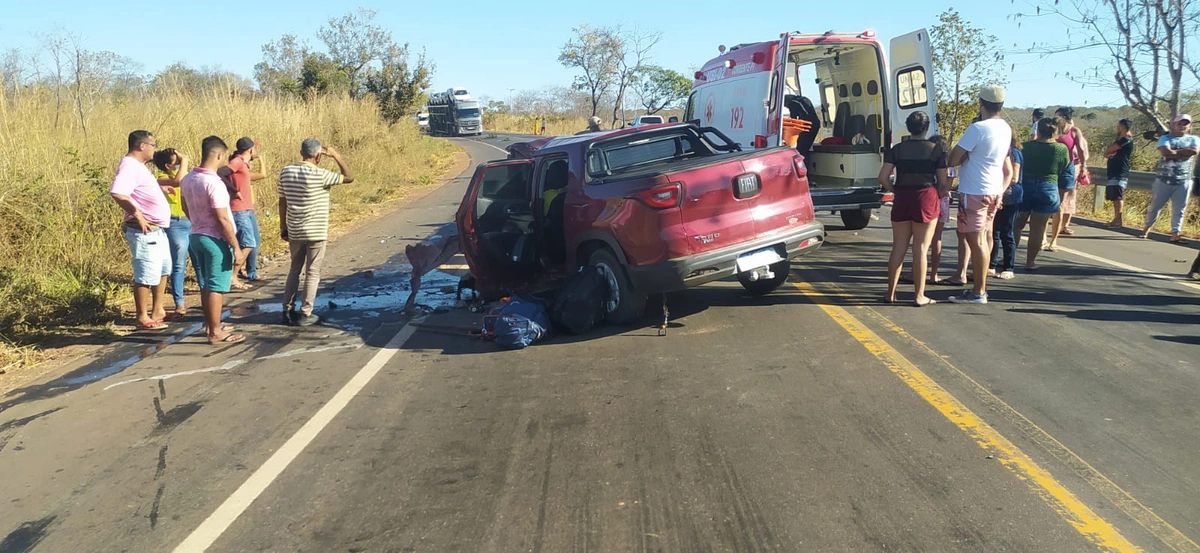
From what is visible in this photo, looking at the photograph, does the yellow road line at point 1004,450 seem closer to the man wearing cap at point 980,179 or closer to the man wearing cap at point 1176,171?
the man wearing cap at point 980,179

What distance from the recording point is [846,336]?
21.2 feet

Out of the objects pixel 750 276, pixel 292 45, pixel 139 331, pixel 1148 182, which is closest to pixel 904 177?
pixel 750 276

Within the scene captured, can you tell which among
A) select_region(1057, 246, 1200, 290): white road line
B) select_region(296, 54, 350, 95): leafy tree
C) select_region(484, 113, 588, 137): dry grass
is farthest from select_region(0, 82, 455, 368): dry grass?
select_region(484, 113, 588, 137): dry grass

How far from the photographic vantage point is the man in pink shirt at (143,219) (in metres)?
7.24

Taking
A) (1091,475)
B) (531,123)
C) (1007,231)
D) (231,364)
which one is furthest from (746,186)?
(531,123)

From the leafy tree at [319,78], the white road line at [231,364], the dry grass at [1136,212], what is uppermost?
the leafy tree at [319,78]

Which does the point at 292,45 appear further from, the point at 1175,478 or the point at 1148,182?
the point at 1175,478

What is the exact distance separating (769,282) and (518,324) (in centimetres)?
→ 254

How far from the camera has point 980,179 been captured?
7.50 m

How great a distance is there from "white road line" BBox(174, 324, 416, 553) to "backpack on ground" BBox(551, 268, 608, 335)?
1419mm

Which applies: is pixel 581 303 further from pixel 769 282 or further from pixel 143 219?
pixel 143 219

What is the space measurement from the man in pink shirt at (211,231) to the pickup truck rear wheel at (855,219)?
846 cm

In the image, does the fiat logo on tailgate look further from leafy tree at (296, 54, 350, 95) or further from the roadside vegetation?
leafy tree at (296, 54, 350, 95)

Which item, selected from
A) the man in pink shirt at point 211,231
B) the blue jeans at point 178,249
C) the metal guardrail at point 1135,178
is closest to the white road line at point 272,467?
the man in pink shirt at point 211,231
